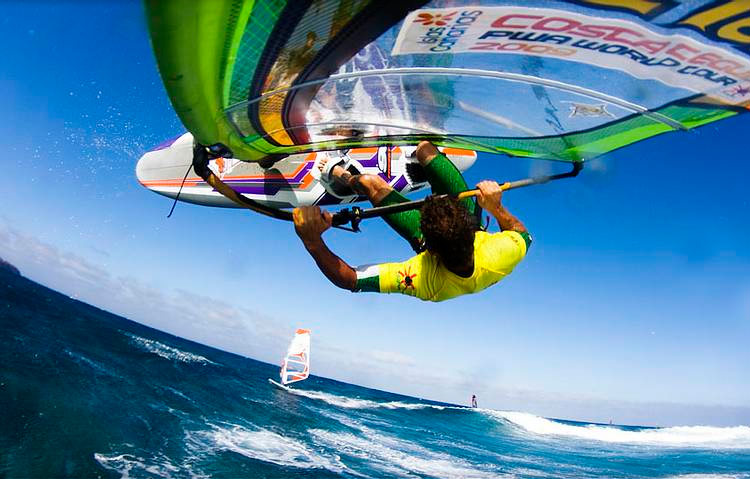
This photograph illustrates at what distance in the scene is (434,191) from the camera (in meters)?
3.39

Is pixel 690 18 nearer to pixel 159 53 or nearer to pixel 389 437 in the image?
pixel 159 53

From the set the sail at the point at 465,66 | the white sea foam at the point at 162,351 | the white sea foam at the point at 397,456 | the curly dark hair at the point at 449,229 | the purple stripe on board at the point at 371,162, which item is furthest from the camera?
the white sea foam at the point at 162,351

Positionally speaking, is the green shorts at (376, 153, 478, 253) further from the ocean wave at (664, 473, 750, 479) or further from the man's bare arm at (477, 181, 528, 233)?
the ocean wave at (664, 473, 750, 479)

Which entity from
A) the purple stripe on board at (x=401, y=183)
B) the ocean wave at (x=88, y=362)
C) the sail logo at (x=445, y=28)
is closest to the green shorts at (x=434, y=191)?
the sail logo at (x=445, y=28)

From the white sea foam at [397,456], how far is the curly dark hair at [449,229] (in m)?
10.1

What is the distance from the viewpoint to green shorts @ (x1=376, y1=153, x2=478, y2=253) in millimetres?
3145

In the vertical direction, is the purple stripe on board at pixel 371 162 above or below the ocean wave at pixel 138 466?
above

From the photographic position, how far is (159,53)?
1740mm

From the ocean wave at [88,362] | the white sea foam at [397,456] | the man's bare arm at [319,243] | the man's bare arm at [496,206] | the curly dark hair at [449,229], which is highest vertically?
the man's bare arm at [496,206]

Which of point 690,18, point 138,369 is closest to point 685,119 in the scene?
point 690,18

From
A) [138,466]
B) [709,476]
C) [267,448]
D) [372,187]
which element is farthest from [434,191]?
[709,476]

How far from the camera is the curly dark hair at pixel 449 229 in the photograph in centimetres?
241

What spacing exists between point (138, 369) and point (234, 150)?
18.1m

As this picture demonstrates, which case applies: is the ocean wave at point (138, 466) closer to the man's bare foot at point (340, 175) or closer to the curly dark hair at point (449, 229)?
the man's bare foot at point (340, 175)
